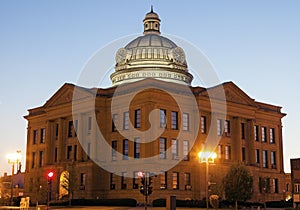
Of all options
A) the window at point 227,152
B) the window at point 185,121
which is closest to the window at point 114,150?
the window at point 185,121

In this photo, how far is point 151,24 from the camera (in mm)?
102562

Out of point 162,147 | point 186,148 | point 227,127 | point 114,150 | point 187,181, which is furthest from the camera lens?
point 227,127

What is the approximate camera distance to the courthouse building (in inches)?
2976

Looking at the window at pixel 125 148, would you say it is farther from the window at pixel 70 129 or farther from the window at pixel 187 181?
the window at pixel 70 129

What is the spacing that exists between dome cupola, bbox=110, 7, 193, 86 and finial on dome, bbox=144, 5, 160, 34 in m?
3.37

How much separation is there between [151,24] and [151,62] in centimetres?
1373

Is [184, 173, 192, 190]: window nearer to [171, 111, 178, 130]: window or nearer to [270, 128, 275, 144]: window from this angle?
[171, 111, 178, 130]: window

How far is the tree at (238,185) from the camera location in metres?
64.6

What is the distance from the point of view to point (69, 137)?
283 ft

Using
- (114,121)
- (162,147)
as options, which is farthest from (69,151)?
(162,147)

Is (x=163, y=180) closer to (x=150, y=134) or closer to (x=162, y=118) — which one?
(x=150, y=134)

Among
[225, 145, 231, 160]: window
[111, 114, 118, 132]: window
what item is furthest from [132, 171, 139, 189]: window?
[225, 145, 231, 160]: window

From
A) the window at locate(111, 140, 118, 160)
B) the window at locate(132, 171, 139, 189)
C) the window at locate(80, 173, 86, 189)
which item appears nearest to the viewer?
the window at locate(132, 171, 139, 189)

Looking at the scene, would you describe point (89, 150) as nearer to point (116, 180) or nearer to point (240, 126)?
point (116, 180)
